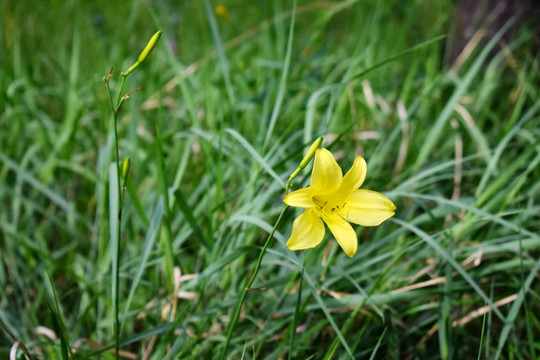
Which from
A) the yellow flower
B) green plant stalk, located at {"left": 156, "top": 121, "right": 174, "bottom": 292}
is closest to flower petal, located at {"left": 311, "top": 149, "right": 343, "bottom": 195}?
the yellow flower

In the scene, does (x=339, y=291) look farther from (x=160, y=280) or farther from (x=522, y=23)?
(x=522, y=23)

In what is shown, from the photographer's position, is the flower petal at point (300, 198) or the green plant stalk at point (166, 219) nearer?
the flower petal at point (300, 198)

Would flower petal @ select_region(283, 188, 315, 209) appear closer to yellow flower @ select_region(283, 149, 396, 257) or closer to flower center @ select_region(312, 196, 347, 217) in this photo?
yellow flower @ select_region(283, 149, 396, 257)

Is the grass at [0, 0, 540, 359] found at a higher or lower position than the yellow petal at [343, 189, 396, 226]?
lower

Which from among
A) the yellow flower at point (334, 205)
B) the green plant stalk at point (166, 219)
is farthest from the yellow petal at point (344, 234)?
the green plant stalk at point (166, 219)

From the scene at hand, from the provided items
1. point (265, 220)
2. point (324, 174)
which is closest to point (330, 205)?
point (324, 174)

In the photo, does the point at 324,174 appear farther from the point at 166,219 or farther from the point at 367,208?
the point at 166,219

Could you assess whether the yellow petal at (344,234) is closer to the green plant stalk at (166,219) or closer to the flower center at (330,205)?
the flower center at (330,205)

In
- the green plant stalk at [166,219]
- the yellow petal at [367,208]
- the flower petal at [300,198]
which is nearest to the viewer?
the flower petal at [300,198]
